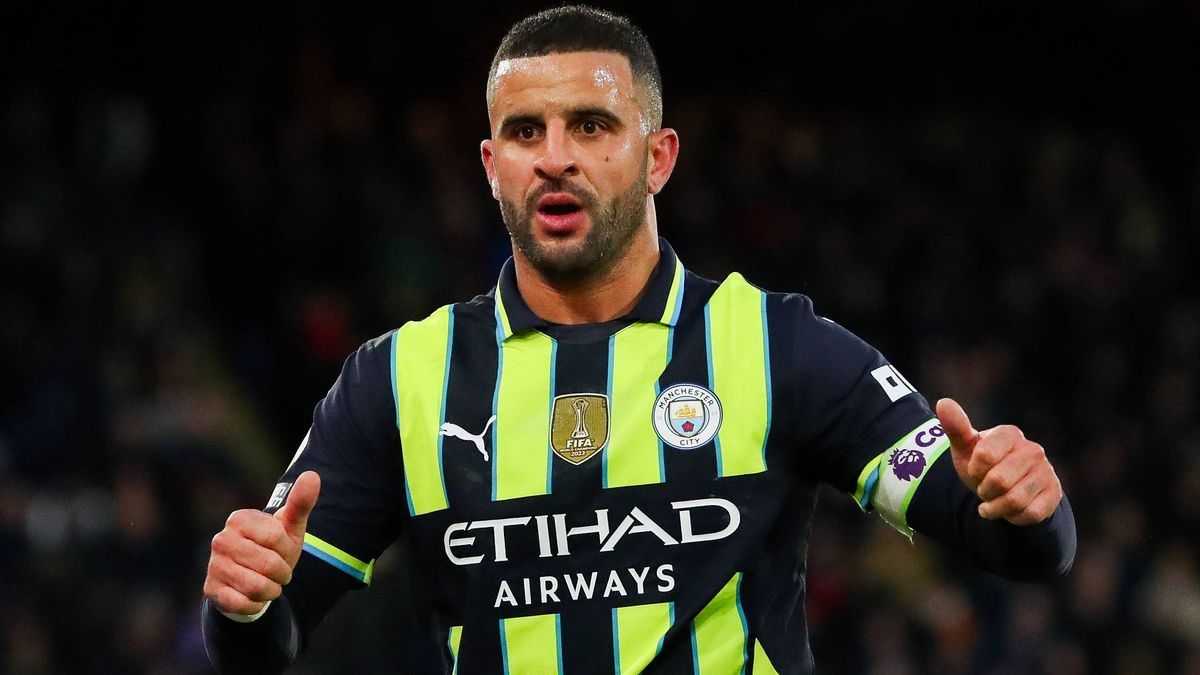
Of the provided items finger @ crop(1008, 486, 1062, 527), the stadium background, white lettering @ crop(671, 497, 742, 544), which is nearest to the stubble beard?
white lettering @ crop(671, 497, 742, 544)

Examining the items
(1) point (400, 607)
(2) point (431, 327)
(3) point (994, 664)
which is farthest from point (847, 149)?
(2) point (431, 327)

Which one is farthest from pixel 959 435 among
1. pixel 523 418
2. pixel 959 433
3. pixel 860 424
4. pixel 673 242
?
pixel 673 242

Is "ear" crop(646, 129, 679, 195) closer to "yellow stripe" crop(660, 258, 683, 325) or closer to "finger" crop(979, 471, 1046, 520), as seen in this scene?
"yellow stripe" crop(660, 258, 683, 325)

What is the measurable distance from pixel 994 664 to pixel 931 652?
30cm

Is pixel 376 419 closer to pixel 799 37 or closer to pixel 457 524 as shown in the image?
pixel 457 524

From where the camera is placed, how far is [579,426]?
3.16 metres

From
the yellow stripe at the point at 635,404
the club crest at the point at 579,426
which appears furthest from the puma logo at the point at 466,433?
the yellow stripe at the point at 635,404

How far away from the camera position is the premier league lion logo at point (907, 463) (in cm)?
304

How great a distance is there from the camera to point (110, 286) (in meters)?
9.28

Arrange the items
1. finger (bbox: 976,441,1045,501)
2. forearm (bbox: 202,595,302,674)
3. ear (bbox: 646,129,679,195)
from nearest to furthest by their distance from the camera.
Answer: finger (bbox: 976,441,1045,501)
forearm (bbox: 202,595,302,674)
ear (bbox: 646,129,679,195)

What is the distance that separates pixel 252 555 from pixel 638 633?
0.70 meters

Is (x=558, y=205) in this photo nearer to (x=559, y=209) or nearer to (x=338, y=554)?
(x=559, y=209)

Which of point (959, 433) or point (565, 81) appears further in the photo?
point (565, 81)

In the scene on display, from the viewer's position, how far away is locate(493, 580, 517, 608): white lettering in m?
3.09
